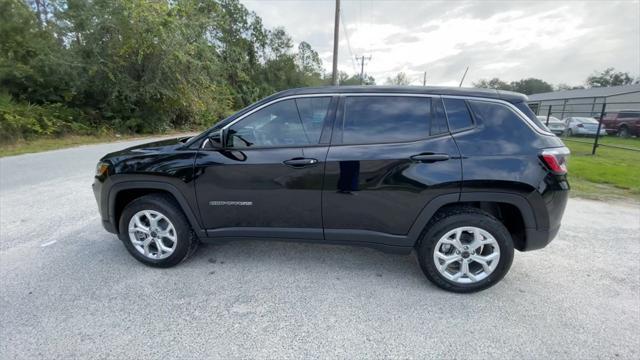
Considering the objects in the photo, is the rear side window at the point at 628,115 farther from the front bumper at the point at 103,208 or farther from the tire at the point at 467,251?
the front bumper at the point at 103,208

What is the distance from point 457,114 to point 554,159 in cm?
84

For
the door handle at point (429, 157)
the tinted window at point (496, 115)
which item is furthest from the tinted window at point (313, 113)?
the tinted window at point (496, 115)

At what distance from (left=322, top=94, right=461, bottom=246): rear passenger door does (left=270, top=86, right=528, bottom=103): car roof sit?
7 cm

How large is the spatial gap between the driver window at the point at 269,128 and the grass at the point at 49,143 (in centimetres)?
1055

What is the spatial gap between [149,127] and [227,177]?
15.8 metres

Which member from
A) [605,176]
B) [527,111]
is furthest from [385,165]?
[605,176]

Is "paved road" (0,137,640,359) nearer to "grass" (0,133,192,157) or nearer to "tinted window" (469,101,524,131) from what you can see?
"tinted window" (469,101,524,131)

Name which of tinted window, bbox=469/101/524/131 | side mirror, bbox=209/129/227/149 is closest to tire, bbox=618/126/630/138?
tinted window, bbox=469/101/524/131

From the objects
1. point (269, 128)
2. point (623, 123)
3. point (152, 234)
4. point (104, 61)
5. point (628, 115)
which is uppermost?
point (104, 61)

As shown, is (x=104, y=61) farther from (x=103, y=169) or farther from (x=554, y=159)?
(x=554, y=159)

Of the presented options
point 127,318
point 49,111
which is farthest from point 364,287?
point 49,111

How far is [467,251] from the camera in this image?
8.36 feet

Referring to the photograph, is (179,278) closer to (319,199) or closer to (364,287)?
(319,199)

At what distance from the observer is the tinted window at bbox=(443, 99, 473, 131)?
8.18 feet
